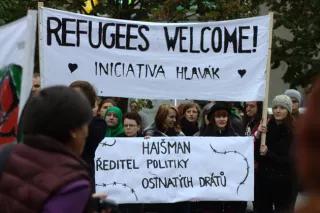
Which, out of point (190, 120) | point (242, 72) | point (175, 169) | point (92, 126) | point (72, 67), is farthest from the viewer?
point (190, 120)

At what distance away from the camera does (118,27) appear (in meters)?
7.82

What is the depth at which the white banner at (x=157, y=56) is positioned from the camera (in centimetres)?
756

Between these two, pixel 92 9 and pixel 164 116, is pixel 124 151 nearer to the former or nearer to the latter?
pixel 164 116

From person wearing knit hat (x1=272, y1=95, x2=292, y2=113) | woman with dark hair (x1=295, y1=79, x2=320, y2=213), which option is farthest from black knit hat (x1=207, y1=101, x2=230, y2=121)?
woman with dark hair (x1=295, y1=79, x2=320, y2=213)

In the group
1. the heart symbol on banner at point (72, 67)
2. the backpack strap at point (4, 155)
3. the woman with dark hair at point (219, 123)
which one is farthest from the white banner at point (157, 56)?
the backpack strap at point (4, 155)

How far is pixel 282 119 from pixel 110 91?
6.57 ft

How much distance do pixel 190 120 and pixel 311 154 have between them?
778 cm

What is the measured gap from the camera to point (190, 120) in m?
9.47

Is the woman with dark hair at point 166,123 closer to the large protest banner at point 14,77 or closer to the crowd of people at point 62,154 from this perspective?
the crowd of people at point 62,154

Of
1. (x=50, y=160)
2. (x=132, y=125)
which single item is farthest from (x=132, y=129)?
(x=50, y=160)

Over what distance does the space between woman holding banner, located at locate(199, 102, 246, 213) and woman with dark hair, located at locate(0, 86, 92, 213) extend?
5523 millimetres

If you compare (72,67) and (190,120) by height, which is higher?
(72,67)

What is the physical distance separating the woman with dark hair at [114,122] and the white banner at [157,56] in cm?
25

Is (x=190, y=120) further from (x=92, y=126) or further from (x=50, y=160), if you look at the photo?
(x=50, y=160)
